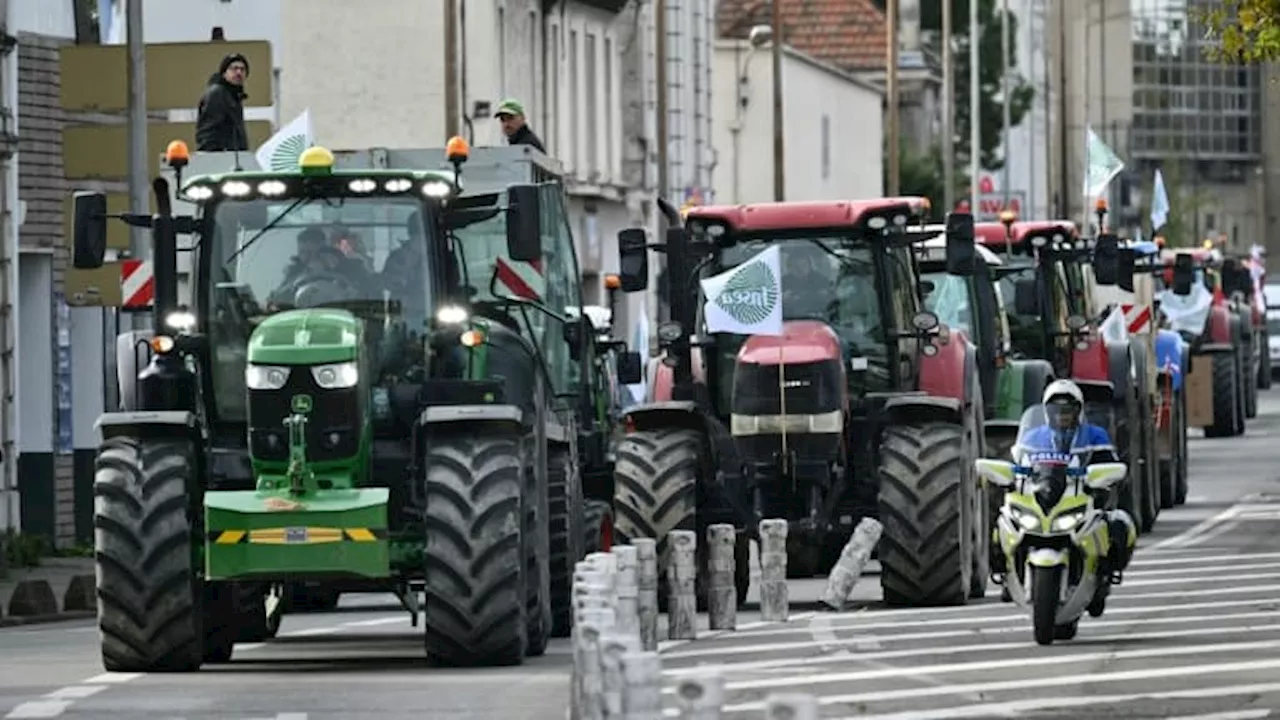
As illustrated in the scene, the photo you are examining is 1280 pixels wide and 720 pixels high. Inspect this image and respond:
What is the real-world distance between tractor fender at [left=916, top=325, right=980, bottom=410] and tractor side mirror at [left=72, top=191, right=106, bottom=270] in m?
7.48

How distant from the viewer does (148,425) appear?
22.2 metres

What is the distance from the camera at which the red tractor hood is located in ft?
89.0

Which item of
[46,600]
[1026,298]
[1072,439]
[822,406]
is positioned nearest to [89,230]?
[1072,439]

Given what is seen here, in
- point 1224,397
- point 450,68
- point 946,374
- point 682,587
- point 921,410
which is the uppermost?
point 450,68

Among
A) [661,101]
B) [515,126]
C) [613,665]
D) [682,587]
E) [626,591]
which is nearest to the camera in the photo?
[613,665]

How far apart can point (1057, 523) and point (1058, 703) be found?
4.94 metres

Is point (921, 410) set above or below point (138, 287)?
below

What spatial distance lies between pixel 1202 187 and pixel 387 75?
108 m

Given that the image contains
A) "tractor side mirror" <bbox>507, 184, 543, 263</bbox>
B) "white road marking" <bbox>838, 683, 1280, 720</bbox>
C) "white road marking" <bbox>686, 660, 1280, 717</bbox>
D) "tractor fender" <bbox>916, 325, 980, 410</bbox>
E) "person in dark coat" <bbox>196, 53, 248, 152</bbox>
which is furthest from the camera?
"tractor fender" <bbox>916, 325, 980, 410</bbox>

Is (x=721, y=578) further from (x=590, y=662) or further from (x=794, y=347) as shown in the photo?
(x=590, y=662)

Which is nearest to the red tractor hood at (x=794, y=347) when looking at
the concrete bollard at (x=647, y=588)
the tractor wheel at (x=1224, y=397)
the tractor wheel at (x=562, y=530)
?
the tractor wheel at (x=562, y=530)

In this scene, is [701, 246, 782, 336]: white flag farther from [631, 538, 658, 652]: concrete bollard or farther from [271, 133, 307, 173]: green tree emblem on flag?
[631, 538, 658, 652]: concrete bollard

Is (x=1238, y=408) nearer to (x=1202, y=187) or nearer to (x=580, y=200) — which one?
(x=580, y=200)

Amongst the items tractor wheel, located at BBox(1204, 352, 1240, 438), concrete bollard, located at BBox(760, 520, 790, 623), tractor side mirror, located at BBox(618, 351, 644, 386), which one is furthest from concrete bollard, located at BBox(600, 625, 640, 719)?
tractor wheel, located at BBox(1204, 352, 1240, 438)
